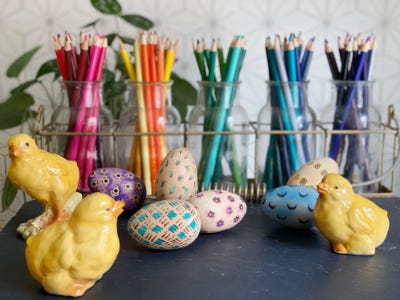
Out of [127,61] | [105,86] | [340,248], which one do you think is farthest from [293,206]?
[105,86]

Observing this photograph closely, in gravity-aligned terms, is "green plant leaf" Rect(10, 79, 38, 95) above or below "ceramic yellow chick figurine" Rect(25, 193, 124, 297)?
above

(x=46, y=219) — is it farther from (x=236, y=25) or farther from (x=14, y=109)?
(x=236, y=25)

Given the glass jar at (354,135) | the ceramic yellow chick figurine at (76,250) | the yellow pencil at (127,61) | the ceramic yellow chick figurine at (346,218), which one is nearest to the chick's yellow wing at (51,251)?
the ceramic yellow chick figurine at (76,250)

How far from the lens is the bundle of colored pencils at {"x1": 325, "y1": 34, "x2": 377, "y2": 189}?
0.78 metres

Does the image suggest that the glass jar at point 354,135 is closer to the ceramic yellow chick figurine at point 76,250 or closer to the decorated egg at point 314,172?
the decorated egg at point 314,172

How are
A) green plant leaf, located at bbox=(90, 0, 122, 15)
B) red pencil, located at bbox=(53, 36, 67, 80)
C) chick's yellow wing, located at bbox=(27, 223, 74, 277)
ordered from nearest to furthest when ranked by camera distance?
chick's yellow wing, located at bbox=(27, 223, 74, 277), red pencil, located at bbox=(53, 36, 67, 80), green plant leaf, located at bbox=(90, 0, 122, 15)

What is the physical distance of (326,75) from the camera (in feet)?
3.38

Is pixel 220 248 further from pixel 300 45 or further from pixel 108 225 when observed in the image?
pixel 300 45

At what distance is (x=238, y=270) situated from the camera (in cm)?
53

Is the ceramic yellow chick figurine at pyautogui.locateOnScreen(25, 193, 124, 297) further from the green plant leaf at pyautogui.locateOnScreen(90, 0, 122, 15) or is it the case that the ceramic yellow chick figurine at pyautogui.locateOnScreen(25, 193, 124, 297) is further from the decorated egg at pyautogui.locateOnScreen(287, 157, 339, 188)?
the green plant leaf at pyautogui.locateOnScreen(90, 0, 122, 15)

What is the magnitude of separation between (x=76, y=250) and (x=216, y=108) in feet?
1.18

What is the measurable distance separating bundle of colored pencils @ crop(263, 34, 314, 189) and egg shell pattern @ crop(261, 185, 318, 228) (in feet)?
0.51

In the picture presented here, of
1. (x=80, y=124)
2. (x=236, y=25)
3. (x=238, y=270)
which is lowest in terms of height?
(x=238, y=270)

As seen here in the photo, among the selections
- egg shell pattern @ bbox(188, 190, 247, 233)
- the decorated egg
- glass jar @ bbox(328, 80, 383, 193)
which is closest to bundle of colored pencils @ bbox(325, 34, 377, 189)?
glass jar @ bbox(328, 80, 383, 193)
